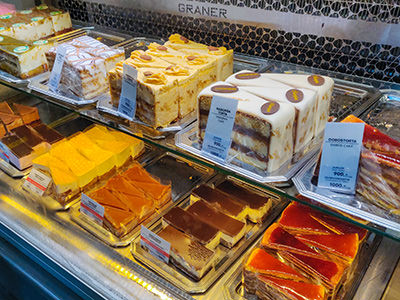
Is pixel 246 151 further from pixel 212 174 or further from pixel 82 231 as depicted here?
pixel 82 231

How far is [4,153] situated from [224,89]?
5.10ft

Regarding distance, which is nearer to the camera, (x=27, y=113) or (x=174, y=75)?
(x=174, y=75)

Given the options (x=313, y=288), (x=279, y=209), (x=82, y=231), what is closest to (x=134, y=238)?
(x=82, y=231)

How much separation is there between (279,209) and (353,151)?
0.75m

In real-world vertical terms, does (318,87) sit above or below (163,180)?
above

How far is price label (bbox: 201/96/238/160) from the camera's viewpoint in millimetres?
1414

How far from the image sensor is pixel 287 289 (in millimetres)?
1380

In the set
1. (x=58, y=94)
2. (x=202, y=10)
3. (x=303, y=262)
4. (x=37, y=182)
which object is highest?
(x=202, y=10)

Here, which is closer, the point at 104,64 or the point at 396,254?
the point at 396,254

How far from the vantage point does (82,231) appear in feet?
6.26

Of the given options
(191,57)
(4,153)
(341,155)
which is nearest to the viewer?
(341,155)

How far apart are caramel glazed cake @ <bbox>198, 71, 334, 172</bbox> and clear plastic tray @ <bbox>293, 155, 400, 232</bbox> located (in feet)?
0.49

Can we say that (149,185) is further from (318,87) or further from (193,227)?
(318,87)

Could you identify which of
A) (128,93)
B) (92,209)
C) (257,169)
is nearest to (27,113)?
(92,209)
